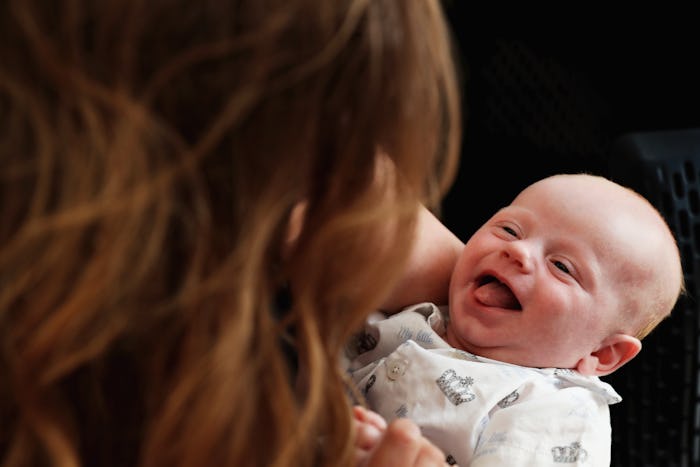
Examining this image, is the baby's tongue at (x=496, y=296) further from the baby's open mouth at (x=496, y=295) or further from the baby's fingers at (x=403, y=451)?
the baby's fingers at (x=403, y=451)

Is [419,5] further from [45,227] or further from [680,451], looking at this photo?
[680,451]

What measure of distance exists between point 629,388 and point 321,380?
2.02ft

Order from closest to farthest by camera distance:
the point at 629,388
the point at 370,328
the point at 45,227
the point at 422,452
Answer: the point at 45,227 → the point at 422,452 → the point at 370,328 → the point at 629,388

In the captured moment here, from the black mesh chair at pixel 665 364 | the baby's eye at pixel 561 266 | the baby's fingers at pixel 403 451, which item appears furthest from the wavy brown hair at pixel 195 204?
the black mesh chair at pixel 665 364

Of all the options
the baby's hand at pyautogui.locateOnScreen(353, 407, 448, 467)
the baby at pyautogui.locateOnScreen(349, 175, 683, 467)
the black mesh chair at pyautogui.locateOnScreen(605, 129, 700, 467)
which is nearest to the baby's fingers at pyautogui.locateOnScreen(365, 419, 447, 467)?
the baby's hand at pyautogui.locateOnScreen(353, 407, 448, 467)

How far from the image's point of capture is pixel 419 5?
1.63ft

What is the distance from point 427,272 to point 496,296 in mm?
102

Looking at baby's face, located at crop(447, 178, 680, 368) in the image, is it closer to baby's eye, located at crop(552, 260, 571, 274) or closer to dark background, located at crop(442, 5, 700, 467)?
baby's eye, located at crop(552, 260, 571, 274)

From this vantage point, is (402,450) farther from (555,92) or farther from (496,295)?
(555,92)

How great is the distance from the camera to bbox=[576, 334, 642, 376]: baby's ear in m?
0.94

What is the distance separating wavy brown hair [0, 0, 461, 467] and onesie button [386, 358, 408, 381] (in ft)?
0.96

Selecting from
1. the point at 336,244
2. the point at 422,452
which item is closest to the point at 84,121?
the point at 336,244

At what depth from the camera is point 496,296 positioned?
35.6 inches

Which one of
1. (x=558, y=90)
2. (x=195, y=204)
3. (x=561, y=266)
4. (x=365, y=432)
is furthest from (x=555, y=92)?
(x=195, y=204)
